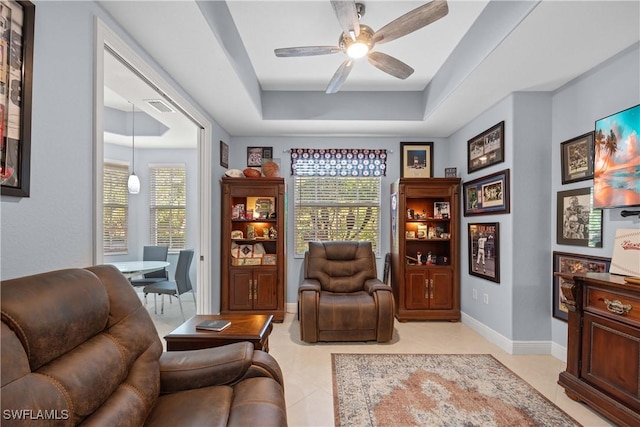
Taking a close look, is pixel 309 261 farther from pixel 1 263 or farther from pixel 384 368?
pixel 1 263

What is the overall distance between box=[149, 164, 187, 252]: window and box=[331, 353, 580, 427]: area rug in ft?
12.4

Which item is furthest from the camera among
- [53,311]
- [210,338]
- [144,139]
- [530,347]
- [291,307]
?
[144,139]

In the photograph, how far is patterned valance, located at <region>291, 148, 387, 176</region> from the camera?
14.9 feet

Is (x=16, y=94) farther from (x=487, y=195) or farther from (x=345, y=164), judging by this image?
(x=487, y=195)

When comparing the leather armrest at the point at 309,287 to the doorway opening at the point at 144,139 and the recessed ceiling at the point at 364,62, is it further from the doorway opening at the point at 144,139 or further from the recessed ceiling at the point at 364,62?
the recessed ceiling at the point at 364,62

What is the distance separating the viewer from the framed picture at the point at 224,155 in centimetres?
411

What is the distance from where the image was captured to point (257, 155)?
455cm

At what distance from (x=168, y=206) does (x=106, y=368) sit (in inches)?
186

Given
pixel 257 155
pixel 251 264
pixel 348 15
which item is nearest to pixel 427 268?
pixel 251 264

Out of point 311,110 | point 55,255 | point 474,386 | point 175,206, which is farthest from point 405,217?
point 175,206

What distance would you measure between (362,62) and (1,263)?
311 centimetres

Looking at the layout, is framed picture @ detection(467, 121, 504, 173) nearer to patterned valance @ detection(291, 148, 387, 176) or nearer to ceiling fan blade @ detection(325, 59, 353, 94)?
patterned valance @ detection(291, 148, 387, 176)

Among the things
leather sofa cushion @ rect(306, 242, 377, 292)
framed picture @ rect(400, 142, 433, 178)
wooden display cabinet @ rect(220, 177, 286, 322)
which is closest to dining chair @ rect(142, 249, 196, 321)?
wooden display cabinet @ rect(220, 177, 286, 322)

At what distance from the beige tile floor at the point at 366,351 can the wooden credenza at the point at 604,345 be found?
169mm
